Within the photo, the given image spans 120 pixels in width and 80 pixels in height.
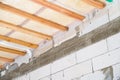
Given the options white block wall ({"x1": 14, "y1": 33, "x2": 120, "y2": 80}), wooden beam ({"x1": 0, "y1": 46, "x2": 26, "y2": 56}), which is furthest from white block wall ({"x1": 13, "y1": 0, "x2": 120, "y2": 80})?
wooden beam ({"x1": 0, "y1": 46, "x2": 26, "y2": 56})

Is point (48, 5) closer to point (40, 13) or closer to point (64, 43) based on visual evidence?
point (40, 13)

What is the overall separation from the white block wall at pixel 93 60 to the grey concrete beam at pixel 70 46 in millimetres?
50

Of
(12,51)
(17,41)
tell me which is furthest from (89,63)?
(12,51)

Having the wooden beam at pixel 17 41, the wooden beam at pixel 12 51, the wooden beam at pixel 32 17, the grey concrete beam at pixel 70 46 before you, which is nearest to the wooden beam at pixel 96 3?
the grey concrete beam at pixel 70 46

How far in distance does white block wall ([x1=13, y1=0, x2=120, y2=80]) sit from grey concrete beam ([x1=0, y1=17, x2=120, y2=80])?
50mm

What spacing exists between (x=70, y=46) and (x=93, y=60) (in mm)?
441

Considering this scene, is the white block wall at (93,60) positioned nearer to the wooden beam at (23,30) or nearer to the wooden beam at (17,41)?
the wooden beam at (23,30)

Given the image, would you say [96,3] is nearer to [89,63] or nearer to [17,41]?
[89,63]

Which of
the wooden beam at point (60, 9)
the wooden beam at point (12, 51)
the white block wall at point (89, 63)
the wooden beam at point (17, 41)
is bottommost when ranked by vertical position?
the white block wall at point (89, 63)

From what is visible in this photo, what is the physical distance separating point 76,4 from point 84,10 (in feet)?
0.55

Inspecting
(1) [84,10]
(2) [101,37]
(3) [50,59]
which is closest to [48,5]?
(1) [84,10]

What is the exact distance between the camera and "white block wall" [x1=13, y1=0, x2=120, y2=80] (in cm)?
263

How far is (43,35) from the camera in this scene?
340 centimetres

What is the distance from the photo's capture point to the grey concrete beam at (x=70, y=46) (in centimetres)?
272
